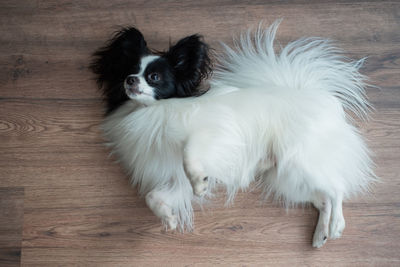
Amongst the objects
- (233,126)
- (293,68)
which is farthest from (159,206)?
(293,68)

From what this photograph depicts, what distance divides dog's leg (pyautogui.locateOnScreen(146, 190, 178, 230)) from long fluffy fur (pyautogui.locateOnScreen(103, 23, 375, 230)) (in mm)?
31

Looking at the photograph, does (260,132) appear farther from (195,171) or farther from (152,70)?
(152,70)

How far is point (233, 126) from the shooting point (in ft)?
5.02

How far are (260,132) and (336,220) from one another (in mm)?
536

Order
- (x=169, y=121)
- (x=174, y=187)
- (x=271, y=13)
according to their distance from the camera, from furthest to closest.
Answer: (x=271, y=13), (x=174, y=187), (x=169, y=121)

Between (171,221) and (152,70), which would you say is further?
(171,221)

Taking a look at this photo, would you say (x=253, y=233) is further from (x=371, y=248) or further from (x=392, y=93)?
(x=392, y=93)

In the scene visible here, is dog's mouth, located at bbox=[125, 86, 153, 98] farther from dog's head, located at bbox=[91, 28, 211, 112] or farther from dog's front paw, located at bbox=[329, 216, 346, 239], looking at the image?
dog's front paw, located at bbox=[329, 216, 346, 239]


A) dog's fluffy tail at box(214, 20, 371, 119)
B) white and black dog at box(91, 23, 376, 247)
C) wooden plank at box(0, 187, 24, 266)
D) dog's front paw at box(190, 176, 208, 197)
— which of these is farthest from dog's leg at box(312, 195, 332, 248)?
wooden plank at box(0, 187, 24, 266)

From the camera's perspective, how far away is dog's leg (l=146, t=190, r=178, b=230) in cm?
161

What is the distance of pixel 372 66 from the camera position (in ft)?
→ 6.14

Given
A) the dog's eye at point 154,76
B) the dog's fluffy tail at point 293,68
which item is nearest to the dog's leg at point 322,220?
the dog's fluffy tail at point 293,68

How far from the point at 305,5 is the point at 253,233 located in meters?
1.19

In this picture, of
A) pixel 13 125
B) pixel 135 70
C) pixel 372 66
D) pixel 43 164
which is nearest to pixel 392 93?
pixel 372 66
